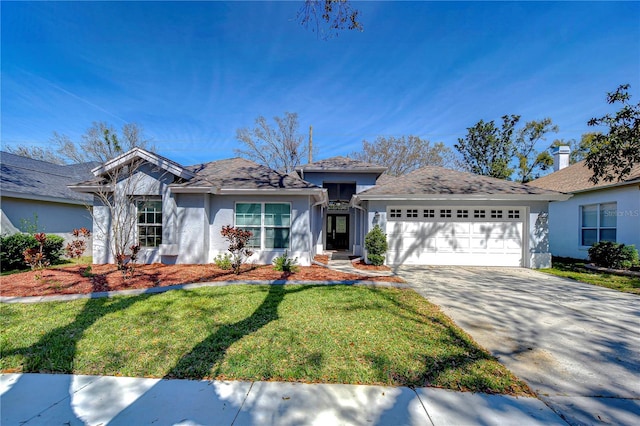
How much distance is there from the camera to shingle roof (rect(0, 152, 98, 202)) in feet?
34.6

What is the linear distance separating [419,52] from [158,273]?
44.1 ft

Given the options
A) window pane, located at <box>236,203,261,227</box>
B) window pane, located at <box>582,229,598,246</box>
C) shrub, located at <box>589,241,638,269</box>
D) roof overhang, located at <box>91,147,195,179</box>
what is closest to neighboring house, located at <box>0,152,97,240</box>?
roof overhang, located at <box>91,147,195,179</box>

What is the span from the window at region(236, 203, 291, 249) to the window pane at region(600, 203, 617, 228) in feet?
43.8

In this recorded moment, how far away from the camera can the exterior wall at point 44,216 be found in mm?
10023

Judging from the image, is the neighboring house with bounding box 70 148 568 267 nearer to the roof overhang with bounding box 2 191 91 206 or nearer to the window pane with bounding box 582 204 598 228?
the roof overhang with bounding box 2 191 91 206

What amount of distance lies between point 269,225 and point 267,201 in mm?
904

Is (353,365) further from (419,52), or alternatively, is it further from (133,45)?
(133,45)

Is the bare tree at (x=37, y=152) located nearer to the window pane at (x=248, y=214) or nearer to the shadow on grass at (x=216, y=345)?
the window pane at (x=248, y=214)

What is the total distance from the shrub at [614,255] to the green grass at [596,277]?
58 cm

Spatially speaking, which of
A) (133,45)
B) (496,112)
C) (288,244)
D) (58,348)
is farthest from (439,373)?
(496,112)

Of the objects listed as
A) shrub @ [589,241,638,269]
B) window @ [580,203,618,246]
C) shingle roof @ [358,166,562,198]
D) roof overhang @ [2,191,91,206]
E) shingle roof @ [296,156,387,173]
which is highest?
shingle roof @ [296,156,387,173]

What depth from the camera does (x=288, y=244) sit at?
989cm

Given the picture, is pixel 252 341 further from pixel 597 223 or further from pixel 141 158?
pixel 597 223

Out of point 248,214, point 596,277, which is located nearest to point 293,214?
point 248,214
